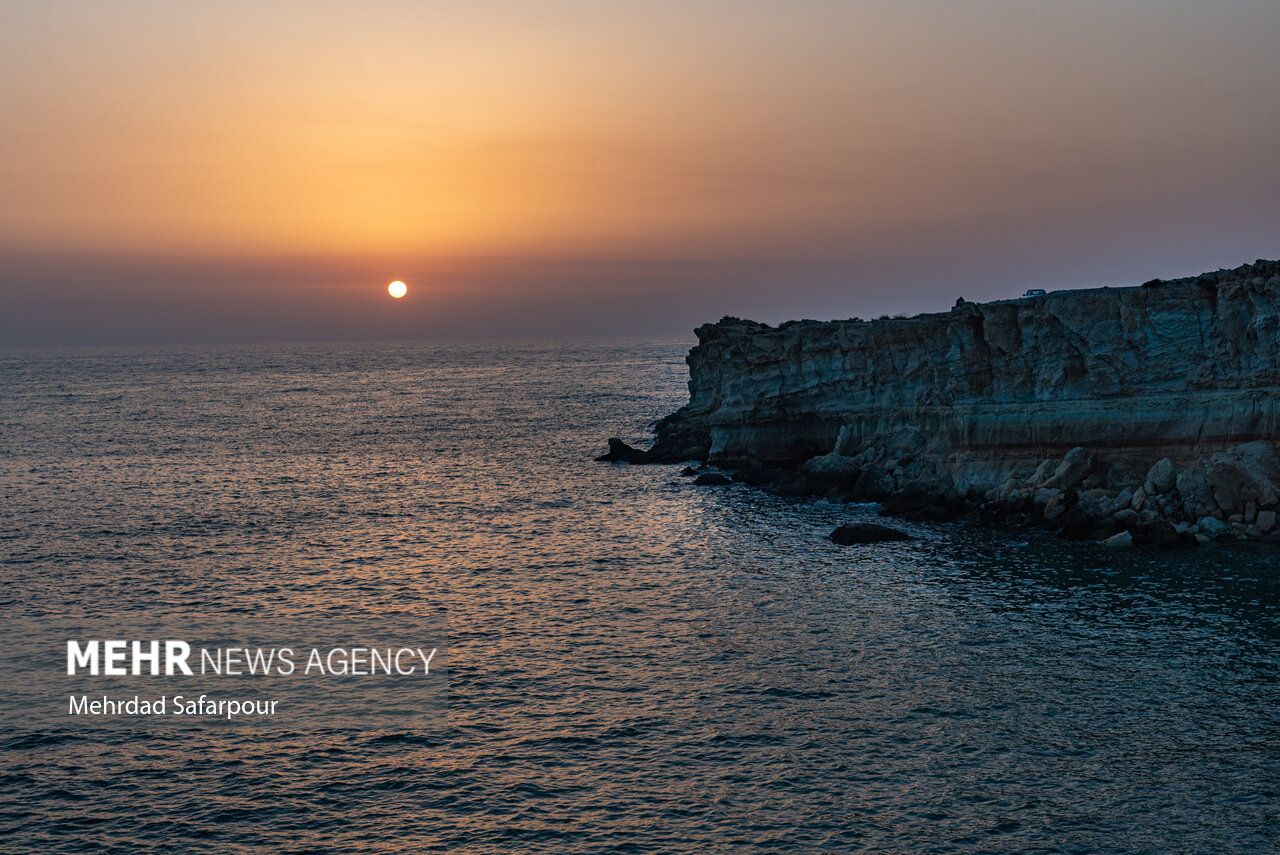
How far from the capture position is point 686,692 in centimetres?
3158

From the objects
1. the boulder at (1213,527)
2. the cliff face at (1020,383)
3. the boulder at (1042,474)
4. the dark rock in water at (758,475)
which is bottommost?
the boulder at (1213,527)

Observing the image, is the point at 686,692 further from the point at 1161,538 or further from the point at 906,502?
the point at 906,502

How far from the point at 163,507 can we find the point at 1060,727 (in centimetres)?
5663

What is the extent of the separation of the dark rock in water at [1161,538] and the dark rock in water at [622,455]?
41662mm

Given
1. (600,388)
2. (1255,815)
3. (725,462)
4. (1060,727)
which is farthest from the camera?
(600,388)

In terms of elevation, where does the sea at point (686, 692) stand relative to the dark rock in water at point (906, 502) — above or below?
below

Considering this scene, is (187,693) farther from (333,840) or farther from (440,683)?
(333,840)

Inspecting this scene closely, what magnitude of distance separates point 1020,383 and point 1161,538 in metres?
14.6

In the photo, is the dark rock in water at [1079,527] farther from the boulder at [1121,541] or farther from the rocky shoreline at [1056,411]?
the boulder at [1121,541]

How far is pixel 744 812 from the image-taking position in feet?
80.0

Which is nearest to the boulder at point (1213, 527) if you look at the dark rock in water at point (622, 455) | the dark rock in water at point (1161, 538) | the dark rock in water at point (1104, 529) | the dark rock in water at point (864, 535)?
the dark rock in water at point (1161, 538)

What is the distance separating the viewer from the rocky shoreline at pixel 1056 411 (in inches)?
1970

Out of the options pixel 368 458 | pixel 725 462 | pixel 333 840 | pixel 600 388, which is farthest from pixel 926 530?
pixel 600 388

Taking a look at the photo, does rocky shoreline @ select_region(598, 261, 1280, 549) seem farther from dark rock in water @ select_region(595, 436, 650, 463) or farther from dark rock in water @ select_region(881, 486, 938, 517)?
dark rock in water @ select_region(595, 436, 650, 463)
